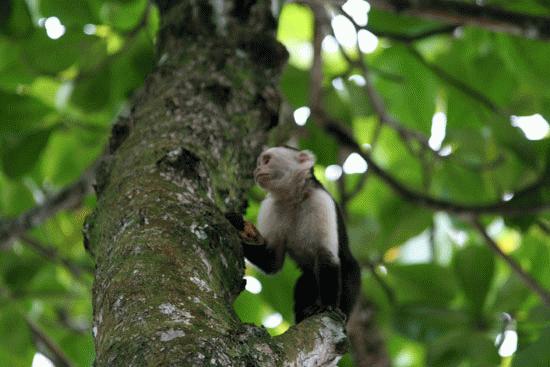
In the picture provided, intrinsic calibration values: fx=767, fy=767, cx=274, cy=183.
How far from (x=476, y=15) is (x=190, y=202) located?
258cm

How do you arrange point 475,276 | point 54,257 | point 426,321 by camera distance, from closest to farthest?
point 475,276 → point 426,321 → point 54,257

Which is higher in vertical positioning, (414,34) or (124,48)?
(414,34)

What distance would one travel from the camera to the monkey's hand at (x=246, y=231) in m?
2.78

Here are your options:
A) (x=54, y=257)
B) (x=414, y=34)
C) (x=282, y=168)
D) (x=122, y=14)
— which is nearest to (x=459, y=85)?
(x=414, y=34)

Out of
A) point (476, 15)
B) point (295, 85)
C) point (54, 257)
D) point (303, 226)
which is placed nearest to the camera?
point (303, 226)

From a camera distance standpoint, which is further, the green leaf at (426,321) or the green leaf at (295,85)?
the green leaf at (295,85)

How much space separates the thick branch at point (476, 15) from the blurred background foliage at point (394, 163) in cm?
42

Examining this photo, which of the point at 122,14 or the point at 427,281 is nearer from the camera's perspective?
the point at 427,281

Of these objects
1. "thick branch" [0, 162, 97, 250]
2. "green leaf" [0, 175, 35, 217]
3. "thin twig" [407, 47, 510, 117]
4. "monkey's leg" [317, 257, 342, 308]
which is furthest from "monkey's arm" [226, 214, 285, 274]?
"green leaf" [0, 175, 35, 217]

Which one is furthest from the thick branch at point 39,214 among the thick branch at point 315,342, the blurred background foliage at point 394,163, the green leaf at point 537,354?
the thick branch at point 315,342

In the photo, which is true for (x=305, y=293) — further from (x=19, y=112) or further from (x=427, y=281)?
(x=19, y=112)

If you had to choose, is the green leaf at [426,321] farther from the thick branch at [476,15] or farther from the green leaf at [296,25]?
the green leaf at [296,25]

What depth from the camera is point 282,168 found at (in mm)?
3762

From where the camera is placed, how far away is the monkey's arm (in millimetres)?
3148
